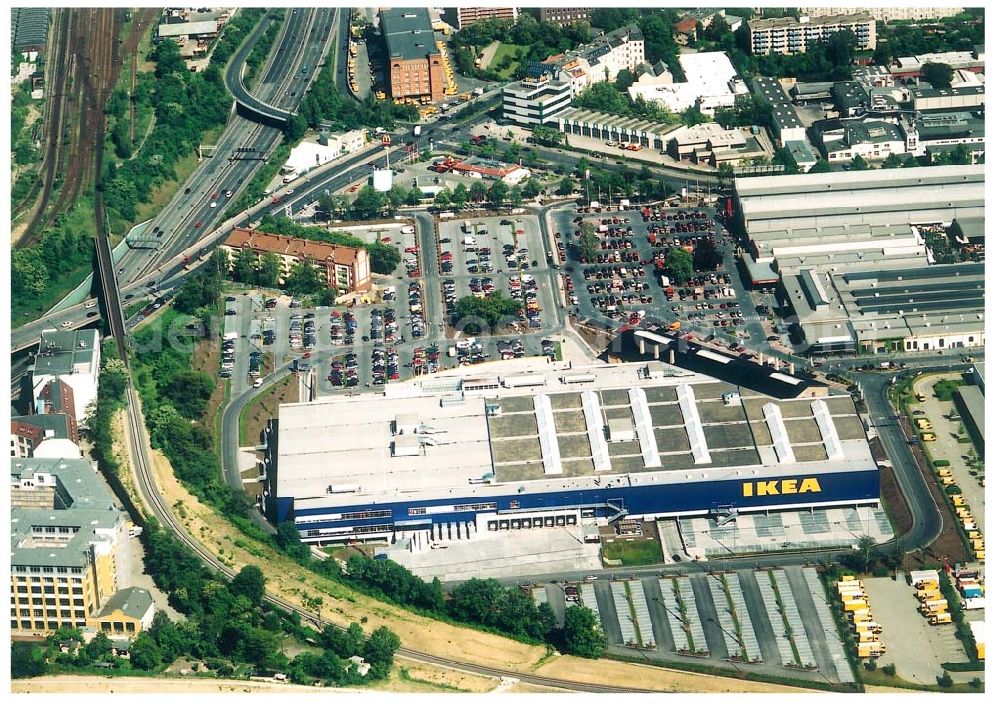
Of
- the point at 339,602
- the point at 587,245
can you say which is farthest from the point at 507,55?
the point at 339,602

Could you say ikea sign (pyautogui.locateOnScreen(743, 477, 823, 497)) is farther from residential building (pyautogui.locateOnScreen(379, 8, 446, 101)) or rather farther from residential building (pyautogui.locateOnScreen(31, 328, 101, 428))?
residential building (pyautogui.locateOnScreen(379, 8, 446, 101))

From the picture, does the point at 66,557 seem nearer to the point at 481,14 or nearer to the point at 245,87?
the point at 245,87

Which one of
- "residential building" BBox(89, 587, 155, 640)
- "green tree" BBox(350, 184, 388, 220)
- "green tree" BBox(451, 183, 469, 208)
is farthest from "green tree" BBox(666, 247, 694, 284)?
"residential building" BBox(89, 587, 155, 640)

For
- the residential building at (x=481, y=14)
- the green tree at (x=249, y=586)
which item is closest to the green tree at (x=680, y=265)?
the green tree at (x=249, y=586)

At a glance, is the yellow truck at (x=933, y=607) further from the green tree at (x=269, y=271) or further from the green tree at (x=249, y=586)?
the green tree at (x=269, y=271)

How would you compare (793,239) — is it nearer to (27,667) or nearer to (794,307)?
(794,307)

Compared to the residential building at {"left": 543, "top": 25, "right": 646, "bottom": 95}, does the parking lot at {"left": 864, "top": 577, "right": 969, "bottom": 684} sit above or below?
below

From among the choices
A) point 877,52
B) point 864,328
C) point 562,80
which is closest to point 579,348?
point 864,328
